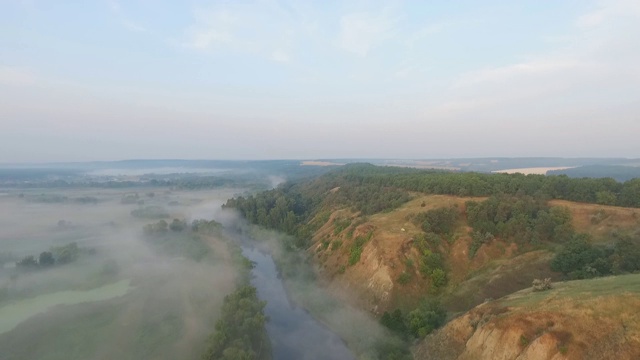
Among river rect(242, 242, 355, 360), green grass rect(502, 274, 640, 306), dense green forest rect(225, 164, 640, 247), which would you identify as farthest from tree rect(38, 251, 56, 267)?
green grass rect(502, 274, 640, 306)

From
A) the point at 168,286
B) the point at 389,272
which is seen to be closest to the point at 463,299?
the point at 389,272

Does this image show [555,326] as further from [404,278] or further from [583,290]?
[404,278]

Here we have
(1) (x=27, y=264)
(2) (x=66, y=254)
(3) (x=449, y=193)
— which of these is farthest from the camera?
(2) (x=66, y=254)

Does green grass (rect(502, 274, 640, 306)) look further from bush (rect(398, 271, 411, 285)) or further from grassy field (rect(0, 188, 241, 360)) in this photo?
grassy field (rect(0, 188, 241, 360))

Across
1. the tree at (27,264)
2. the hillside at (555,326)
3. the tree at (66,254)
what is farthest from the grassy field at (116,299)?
the hillside at (555,326)

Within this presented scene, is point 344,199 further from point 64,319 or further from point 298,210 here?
point 64,319

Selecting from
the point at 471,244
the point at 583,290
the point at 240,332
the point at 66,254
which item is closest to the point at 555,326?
the point at 583,290
